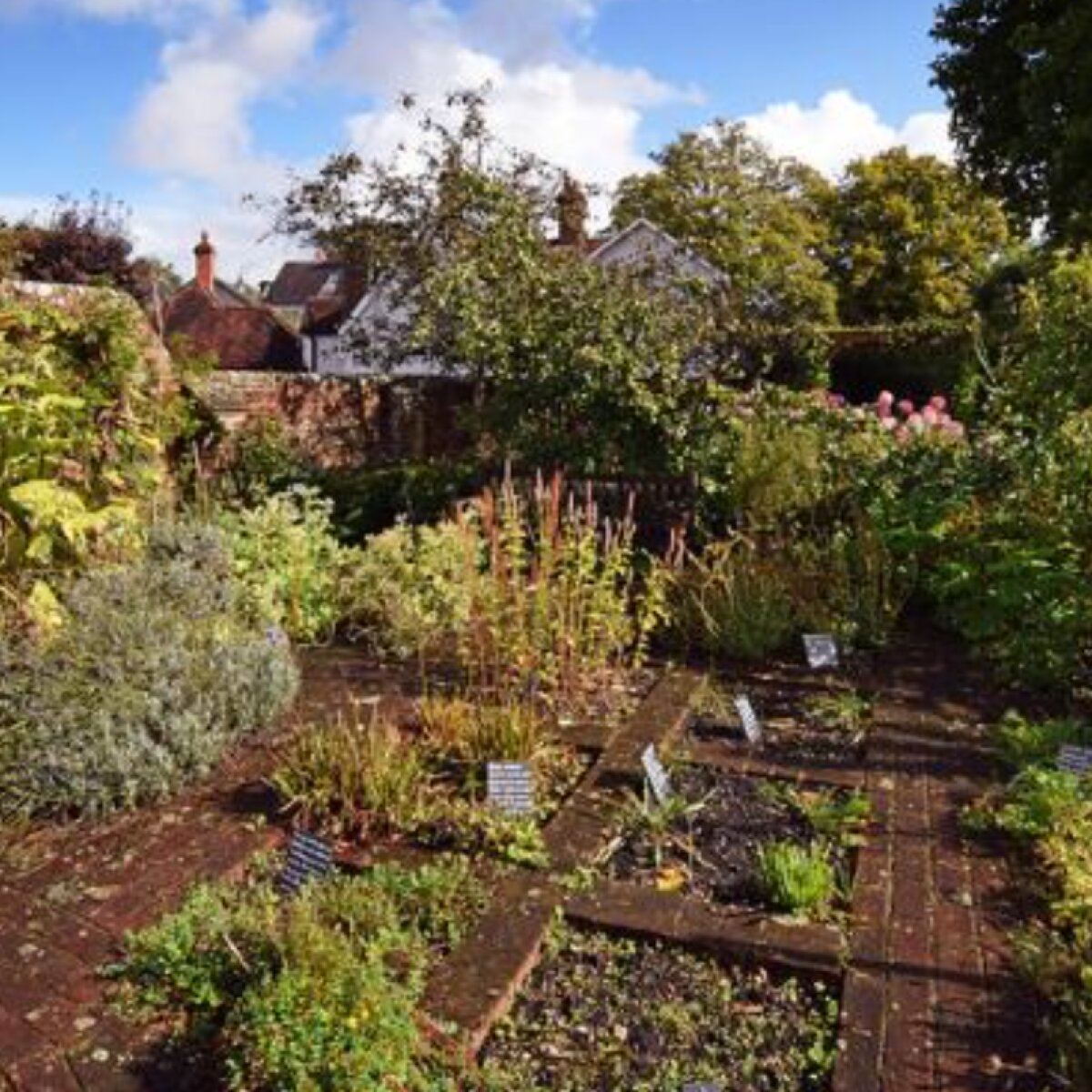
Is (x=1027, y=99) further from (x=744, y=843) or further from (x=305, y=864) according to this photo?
(x=305, y=864)

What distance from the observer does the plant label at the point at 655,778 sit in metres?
3.85

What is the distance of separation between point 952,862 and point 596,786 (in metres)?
1.31

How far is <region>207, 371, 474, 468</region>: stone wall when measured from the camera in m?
11.3

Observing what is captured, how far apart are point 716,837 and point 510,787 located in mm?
752

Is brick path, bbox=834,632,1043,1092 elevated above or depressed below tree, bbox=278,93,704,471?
below

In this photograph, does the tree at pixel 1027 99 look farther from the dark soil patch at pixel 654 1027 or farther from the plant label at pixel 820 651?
the dark soil patch at pixel 654 1027

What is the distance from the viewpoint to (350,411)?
1272 cm

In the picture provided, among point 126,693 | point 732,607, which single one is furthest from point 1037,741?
point 126,693

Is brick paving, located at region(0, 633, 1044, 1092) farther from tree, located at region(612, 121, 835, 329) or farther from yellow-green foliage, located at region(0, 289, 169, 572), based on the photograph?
tree, located at region(612, 121, 835, 329)

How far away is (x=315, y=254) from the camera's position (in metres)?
14.0

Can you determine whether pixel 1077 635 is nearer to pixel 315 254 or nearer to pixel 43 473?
pixel 43 473

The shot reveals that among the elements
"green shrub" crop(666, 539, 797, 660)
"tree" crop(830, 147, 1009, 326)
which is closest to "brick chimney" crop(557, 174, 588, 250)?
"green shrub" crop(666, 539, 797, 660)

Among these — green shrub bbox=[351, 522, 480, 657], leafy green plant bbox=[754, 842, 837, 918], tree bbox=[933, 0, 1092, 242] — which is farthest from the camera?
tree bbox=[933, 0, 1092, 242]

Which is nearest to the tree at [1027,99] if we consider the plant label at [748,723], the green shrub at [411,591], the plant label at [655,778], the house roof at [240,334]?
the green shrub at [411,591]
